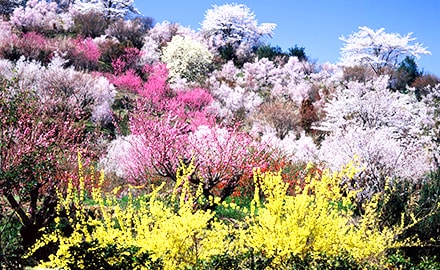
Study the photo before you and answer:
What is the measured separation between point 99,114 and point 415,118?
47.6 ft

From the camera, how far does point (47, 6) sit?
4494 cm

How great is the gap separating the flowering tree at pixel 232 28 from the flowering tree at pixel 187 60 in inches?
394

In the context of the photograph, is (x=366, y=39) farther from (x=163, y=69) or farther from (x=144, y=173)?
(x=144, y=173)

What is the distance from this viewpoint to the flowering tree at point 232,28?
1875 inches

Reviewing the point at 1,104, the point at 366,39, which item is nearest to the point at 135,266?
the point at 1,104

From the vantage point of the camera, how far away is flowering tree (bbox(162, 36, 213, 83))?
3553 centimetres

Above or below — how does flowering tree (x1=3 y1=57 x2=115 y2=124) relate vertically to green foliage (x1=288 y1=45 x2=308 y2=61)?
below

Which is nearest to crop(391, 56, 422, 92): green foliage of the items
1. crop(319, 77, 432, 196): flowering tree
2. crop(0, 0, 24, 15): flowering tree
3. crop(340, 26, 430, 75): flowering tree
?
crop(340, 26, 430, 75): flowering tree

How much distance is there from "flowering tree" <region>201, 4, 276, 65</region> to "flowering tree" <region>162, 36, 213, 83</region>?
9995 millimetres

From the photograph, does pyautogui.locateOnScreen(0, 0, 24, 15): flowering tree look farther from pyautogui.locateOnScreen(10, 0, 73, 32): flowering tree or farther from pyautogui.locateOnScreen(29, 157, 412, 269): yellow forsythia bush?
pyautogui.locateOnScreen(29, 157, 412, 269): yellow forsythia bush

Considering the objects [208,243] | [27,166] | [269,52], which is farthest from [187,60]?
[208,243]

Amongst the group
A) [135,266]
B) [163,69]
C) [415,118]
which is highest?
[163,69]

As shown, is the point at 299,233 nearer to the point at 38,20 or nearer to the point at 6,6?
the point at 38,20

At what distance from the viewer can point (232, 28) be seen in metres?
49.0
